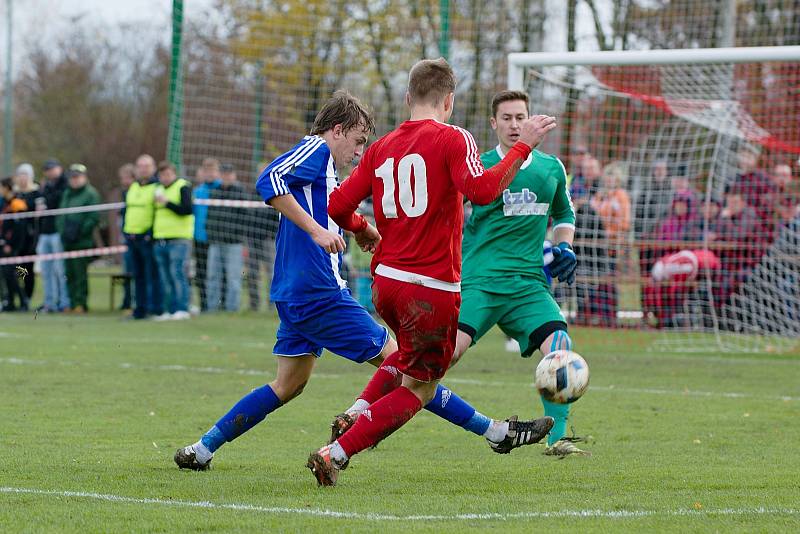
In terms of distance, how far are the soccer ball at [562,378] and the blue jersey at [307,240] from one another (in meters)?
1.11

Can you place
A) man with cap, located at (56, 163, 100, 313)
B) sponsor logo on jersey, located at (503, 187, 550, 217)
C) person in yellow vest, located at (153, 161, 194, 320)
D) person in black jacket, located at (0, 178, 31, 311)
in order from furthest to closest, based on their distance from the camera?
person in black jacket, located at (0, 178, 31, 311) → man with cap, located at (56, 163, 100, 313) → person in yellow vest, located at (153, 161, 194, 320) → sponsor logo on jersey, located at (503, 187, 550, 217)

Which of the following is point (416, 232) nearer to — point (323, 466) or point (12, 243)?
point (323, 466)

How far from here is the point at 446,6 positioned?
1688 cm

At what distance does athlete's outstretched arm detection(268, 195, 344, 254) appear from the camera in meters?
5.67

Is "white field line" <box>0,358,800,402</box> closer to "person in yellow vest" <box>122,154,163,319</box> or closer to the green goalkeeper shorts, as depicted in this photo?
the green goalkeeper shorts

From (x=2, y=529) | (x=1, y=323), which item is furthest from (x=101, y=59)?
(x=2, y=529)

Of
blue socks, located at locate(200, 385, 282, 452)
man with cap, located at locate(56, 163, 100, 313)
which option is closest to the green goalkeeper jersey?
blue socks, located at locate(200, 385, 282, 452)

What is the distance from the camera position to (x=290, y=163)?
592cm

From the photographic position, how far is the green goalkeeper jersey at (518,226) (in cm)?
720

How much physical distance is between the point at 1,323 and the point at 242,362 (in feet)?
21.2

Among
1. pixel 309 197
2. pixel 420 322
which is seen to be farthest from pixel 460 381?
pixel 420 322

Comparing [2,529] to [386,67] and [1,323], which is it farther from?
[386,67]

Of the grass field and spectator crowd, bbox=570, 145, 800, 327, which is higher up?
spectator crowd, bbox=570, 145, 800, 327

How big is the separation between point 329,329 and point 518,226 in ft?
5.56
